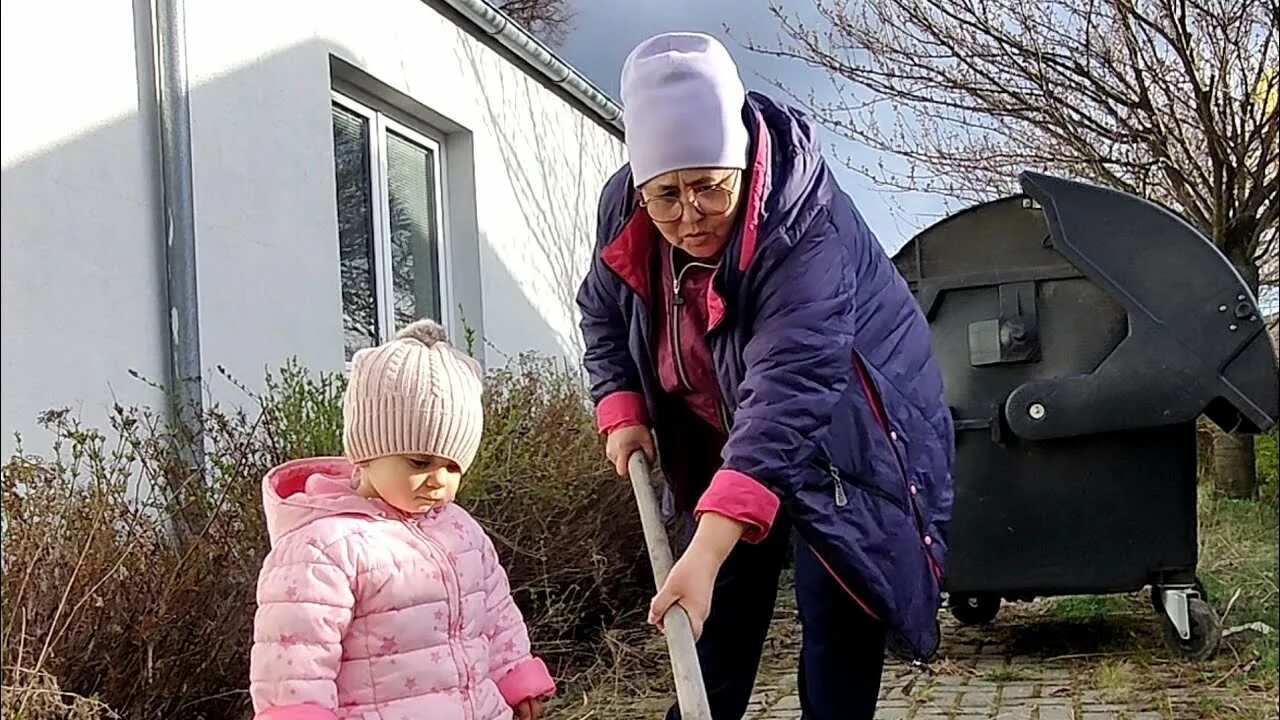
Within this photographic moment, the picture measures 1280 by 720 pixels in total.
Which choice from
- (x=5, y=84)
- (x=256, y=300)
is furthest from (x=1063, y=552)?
(x=5, y=84)

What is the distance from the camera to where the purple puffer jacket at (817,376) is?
2.15m

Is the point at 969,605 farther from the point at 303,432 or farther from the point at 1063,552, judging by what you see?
the point at 303,432

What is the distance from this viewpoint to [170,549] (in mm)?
3256

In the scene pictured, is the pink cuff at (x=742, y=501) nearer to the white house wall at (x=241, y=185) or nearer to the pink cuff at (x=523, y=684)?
the pink cuff at (x=523, y=684)

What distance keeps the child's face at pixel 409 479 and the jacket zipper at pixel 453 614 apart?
0.04 m

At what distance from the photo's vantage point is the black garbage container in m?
4.09

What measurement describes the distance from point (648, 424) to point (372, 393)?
63 centimetres

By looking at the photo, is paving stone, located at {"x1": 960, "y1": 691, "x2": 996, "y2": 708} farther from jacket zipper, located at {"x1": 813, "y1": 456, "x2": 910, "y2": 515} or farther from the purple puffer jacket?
jacket zipper, located at {"x1": 813, "y1": 456, "x2": 910, "y2": 515}

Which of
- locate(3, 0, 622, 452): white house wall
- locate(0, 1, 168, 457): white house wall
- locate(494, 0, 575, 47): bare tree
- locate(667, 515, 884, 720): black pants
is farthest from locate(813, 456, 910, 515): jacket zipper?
locate(494, 0, 575, 47): bare tree

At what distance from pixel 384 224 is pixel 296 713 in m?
4.08

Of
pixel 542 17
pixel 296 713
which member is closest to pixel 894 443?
pixel 296 713

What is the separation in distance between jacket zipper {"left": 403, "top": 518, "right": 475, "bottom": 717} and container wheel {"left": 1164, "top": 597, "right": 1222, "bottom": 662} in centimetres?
280

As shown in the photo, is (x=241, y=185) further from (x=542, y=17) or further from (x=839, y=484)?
(x=839, y=484)

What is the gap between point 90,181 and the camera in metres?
3.72
